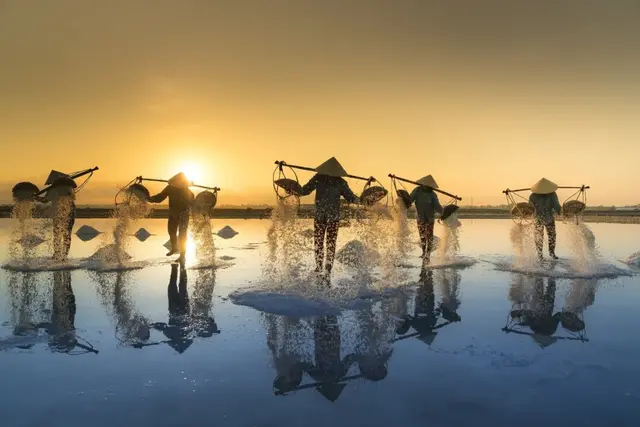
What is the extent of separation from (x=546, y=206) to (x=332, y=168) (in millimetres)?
7404

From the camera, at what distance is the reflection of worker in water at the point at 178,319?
17.2 feet

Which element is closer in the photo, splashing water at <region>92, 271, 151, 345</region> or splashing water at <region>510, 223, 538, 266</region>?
splashing water at <region>92, 271, 151, 345</region>

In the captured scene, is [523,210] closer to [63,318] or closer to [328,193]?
[328,193]

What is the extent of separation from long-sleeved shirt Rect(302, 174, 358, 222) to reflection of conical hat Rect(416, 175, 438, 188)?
366cm

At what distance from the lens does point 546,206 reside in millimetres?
13250

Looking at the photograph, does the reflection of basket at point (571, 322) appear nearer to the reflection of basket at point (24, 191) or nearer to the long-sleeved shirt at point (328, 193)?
the long-sleeved shirt at point (328, 193)

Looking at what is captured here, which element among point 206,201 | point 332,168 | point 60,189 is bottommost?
point 206,201

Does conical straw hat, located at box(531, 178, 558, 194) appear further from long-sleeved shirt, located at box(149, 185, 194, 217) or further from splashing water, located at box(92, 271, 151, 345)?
splashing water, located at box(92, 271, 151, 345)

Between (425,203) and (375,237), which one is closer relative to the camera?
(375,237)

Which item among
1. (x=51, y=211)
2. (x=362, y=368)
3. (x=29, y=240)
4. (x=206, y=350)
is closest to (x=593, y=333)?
(x=362, y=368)

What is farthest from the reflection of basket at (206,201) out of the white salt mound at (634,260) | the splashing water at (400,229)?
the white salt mound at (634,260)

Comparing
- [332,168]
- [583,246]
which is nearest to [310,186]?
[332,168]

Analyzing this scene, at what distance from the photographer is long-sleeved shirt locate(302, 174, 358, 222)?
373 inches

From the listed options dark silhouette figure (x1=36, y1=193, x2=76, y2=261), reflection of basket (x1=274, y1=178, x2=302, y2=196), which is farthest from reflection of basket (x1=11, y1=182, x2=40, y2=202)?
reflection of basket (x1=274, y1=178, x2=302, y2=196)
